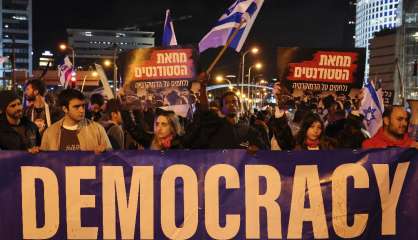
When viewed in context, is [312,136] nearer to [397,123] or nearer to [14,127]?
[397,123]

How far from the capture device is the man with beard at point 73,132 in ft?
15.9

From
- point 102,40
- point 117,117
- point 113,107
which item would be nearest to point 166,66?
point 113,107

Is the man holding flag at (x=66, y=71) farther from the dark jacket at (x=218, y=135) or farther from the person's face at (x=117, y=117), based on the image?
the dark jacket at (x=218, y=135)

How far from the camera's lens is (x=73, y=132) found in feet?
16.1

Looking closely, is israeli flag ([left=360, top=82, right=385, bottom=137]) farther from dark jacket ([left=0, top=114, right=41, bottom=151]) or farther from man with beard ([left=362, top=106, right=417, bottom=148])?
dark jacket ([left=0, top=114, right=41, bottom=151])

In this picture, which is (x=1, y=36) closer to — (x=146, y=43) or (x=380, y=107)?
(x=146, y=43)

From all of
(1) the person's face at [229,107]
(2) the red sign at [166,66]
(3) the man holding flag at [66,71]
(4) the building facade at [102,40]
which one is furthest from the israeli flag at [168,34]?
(4) the building facade at [102,40]

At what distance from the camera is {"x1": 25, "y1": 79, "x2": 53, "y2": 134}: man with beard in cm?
700

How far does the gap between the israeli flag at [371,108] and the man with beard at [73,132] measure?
18.8 feet

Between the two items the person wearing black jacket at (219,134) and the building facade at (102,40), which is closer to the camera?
the person wearing black jacket at (219,134)

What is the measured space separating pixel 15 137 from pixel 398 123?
367cm

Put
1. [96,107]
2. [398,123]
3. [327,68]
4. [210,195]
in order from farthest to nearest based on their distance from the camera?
[327,68], [96,107], [398,123], [210,195]

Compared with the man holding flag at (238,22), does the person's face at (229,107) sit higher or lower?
lower

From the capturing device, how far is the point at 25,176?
4383 millimetres
